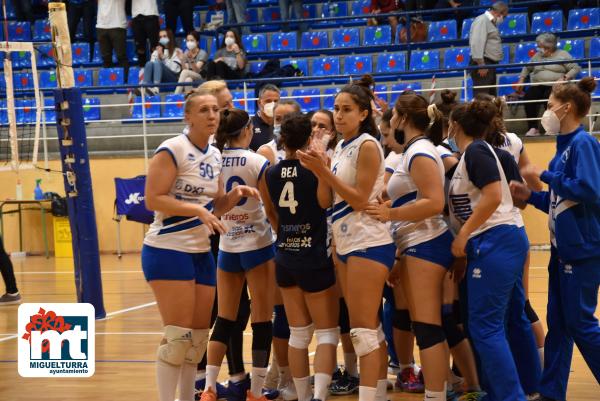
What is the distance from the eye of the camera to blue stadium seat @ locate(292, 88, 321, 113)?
14953mm

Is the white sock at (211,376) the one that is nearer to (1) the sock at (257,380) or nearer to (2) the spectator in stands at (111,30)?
(1) the sock at (257,380)

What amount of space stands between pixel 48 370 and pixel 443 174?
11.1ft

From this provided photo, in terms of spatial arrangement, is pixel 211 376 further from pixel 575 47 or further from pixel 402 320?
pixel 575 47

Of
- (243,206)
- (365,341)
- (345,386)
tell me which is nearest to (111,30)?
(243,206)

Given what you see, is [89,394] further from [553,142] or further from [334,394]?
[553,142]

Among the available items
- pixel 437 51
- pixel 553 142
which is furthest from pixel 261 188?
pixel 437 51

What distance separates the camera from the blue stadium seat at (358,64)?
50.6 ft

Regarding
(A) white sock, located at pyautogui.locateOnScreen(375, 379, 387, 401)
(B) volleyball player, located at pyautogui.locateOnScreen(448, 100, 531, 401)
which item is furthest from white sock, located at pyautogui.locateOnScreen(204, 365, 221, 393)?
(B) volleyball player, located at pyautogui.locateOnScreen(448, 100, 531, 401)

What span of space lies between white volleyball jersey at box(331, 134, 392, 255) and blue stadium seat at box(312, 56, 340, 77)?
10751mm

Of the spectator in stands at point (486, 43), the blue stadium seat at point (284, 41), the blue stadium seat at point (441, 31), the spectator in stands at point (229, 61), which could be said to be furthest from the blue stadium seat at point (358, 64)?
the spectator in stands at point (486, 43)

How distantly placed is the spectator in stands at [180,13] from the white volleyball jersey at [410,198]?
42.5 feet

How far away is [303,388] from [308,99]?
33.1 feet

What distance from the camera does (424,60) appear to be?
15141 millimetres

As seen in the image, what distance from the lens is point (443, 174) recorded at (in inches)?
196
